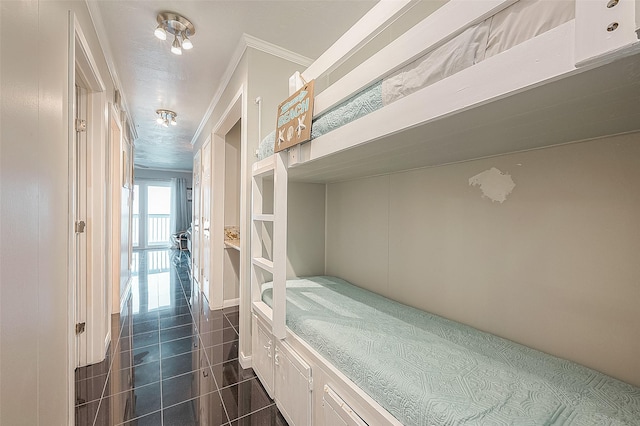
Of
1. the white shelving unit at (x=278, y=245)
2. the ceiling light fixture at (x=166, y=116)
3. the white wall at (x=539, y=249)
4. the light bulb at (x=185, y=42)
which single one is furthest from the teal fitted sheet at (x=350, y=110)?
the ceiling light fixture at (x=166, y=116)

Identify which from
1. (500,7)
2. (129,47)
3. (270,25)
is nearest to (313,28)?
(270,25)

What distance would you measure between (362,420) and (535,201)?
3.69 feet

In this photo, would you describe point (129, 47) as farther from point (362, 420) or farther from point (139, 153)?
point (139, 153)

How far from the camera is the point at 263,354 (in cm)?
176

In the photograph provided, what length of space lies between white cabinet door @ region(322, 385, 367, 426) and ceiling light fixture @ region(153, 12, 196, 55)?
93.8 inches

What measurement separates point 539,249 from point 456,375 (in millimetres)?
660

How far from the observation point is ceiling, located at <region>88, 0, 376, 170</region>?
68.1 inches

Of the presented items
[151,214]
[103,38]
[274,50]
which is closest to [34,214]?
[103,38]

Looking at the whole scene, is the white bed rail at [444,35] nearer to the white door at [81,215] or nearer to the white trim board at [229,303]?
the white door at [81,215]

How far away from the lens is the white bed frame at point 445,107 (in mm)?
466

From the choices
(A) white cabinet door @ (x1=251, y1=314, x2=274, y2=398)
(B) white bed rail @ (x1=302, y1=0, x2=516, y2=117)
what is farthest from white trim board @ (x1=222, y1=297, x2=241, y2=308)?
(B) white bed rail @ (x1=302, y1=0, x2=516, y2=117)

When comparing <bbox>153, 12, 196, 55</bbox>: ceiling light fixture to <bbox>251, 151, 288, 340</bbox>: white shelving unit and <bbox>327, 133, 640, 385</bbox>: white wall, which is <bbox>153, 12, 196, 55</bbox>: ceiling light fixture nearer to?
<bbox>251, 151, 288, 340</bbox>: white shelving unit

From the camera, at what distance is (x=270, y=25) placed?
1.90 meters

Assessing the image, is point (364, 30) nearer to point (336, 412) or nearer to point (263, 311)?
point (336, 412)
